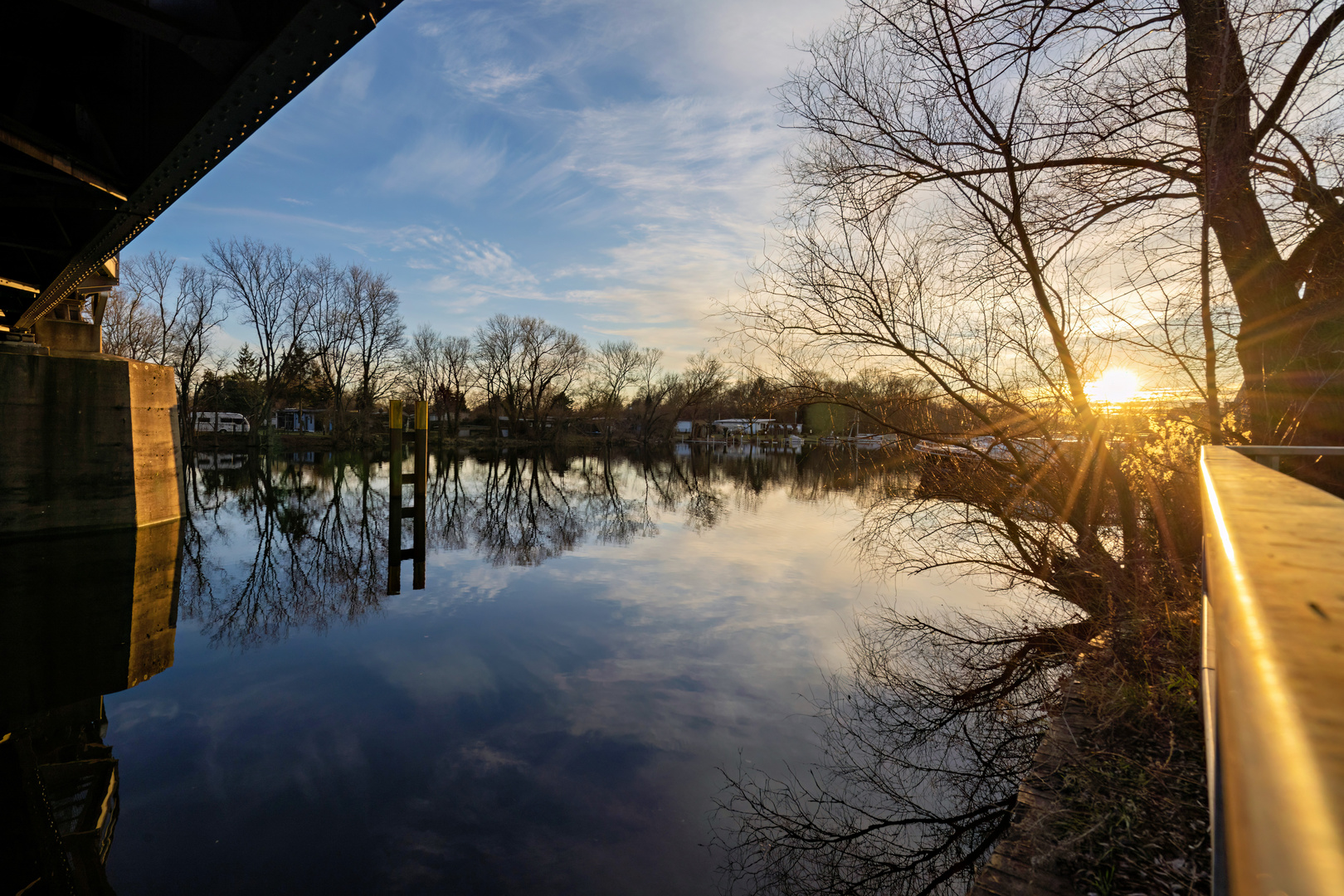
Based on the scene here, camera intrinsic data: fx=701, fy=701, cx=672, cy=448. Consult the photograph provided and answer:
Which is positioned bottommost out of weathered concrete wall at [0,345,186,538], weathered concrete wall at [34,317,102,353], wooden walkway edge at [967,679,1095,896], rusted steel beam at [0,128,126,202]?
wooden walkway edge at [967,679,1095,896]

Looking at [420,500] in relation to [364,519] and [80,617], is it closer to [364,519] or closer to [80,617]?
[80,617]

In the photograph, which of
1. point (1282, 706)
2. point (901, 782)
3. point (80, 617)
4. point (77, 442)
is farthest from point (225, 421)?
point (1282, 706)

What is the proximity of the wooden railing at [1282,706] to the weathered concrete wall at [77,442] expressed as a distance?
18.8 meters

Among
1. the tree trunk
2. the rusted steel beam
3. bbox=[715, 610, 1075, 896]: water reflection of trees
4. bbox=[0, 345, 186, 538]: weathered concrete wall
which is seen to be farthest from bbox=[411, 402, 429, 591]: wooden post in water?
the tree trunk

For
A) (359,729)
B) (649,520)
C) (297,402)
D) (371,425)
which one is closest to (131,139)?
(359,729)

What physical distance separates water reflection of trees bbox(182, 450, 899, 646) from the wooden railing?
1009cm

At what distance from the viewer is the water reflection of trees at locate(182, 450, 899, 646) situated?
37.6 ft

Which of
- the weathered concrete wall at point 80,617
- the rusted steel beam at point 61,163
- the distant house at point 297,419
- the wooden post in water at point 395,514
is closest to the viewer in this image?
the rusted steel beam at point 61,163

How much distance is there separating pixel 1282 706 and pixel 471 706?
7880 millimetres

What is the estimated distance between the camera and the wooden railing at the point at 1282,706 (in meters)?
0.29

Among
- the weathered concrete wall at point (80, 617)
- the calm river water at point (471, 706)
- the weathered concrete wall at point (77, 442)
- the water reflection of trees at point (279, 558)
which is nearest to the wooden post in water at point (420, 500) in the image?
the calm river water at point (471, 706)

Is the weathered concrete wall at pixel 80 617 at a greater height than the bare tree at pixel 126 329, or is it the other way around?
the bare tree at pixel 126 329

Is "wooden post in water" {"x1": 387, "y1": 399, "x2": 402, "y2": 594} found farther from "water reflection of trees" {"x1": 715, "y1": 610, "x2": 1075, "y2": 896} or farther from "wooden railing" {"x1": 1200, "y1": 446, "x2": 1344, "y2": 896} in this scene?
"wooden railing" {"x1": 1200, "y1": 446, "x2": 1344, "y2": 896}

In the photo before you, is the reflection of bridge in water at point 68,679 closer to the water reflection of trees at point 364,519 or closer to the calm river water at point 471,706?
the calm river water at point 471,706
